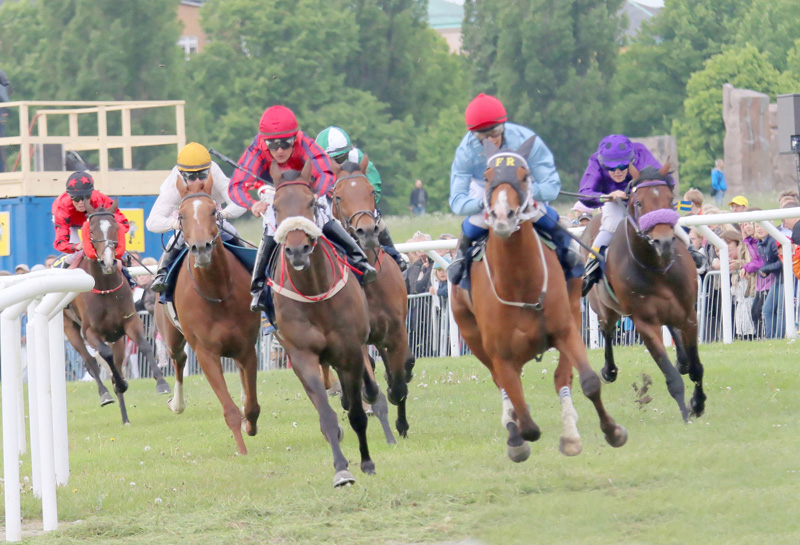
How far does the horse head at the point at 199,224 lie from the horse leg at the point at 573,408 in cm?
273

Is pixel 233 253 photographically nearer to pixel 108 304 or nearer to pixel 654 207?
pixel 654 207

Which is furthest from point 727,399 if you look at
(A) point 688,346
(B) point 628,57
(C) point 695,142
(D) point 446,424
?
(B) point 628,57

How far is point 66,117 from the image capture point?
45.9m

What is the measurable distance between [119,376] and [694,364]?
20.9 ft

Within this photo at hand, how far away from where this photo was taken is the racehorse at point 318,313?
26.5 ft

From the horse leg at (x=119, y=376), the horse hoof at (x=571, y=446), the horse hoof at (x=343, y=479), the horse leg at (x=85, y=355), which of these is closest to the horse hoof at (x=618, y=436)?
the horse hoof at (x=571, y=446)

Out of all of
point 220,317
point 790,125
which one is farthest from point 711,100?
point 220,317

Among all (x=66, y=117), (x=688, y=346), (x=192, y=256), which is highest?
(x=66, y=117)

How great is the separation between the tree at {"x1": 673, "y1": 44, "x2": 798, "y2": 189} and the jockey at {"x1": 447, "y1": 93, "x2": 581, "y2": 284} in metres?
38.6

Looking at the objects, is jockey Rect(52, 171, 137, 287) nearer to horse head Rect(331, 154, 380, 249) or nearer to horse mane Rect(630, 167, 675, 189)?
horse head Rect(331, 154, 380, 249)

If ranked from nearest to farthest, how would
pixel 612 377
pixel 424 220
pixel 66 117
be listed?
pixel 612 377 → pixel 424 220 → pixel 66 117

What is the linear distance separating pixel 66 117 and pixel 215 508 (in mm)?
40443

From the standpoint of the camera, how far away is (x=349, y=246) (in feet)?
29.1

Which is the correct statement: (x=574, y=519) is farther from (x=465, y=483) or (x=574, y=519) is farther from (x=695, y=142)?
(x=695, y=142)
